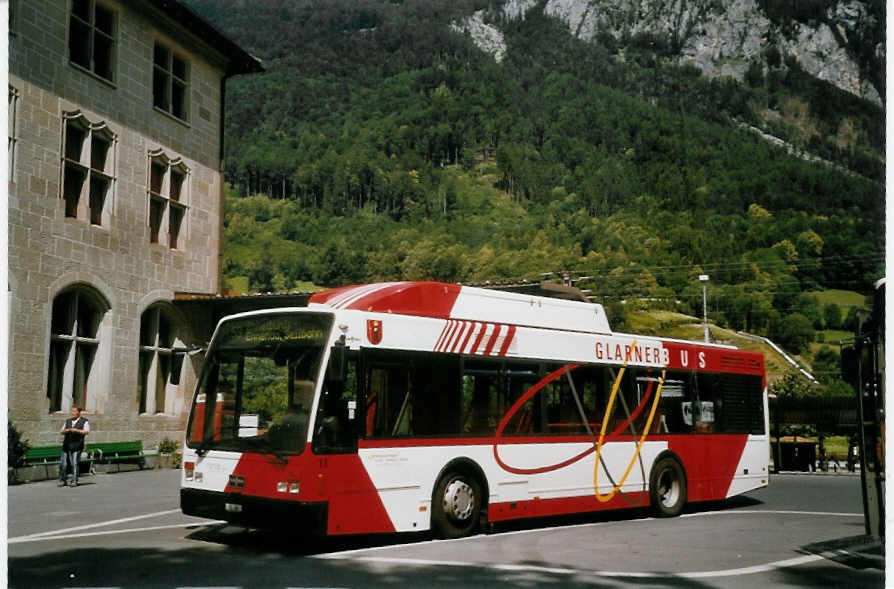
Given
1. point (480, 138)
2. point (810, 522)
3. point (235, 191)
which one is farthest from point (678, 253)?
point (810, 522)

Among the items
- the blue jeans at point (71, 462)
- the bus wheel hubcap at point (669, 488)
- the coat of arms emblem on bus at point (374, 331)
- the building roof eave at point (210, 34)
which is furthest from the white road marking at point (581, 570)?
the building roof eave at point (210, 34)

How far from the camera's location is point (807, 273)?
75250 mm

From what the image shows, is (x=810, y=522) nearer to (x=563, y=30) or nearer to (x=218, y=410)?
(x=218, y=410)

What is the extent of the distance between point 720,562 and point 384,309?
4.44 meters

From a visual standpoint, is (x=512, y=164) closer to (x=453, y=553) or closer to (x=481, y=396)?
(x=481, y=396)

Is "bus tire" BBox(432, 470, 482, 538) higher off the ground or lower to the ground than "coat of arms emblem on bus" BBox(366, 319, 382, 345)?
lower

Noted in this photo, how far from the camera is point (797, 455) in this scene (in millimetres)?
26891

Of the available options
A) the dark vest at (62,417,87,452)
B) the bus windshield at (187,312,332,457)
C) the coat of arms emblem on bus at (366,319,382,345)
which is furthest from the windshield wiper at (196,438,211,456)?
the dark vest at (62,417,87,452)

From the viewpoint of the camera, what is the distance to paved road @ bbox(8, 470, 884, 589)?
8.15m

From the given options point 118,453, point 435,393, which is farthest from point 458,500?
point 118,453

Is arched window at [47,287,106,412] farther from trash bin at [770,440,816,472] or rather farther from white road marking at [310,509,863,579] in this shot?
trash bin at [770,440,816,472]

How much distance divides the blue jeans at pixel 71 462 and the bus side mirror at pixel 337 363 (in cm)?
1009

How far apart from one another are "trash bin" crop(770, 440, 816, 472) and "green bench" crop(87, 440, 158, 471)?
54.6ft

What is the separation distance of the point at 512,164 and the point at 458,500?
110 meters
